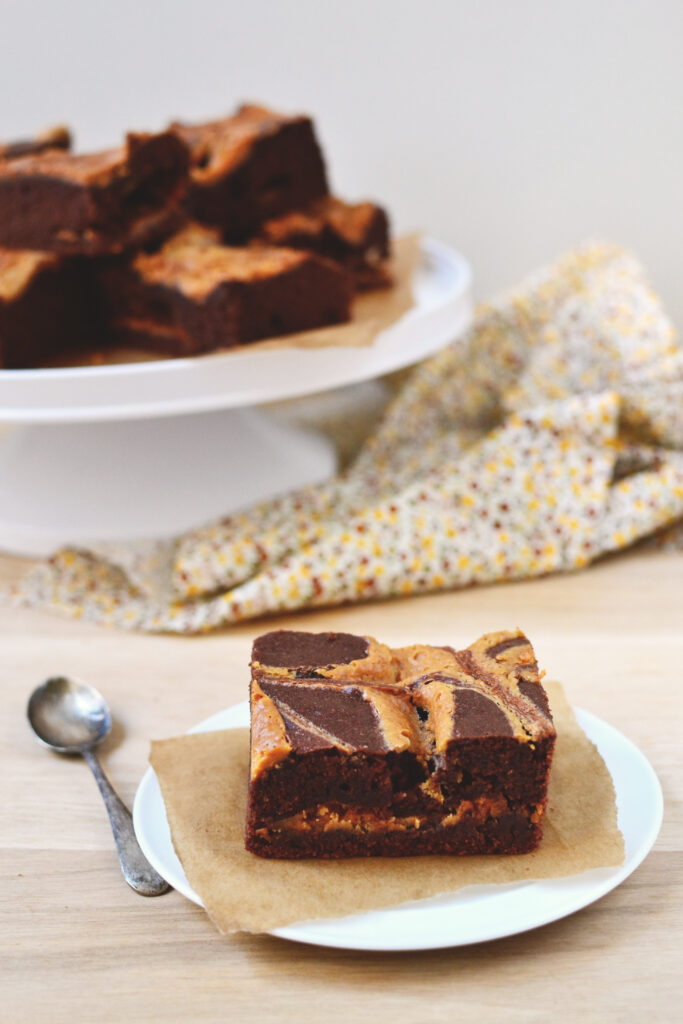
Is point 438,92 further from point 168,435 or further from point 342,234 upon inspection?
point 168,435

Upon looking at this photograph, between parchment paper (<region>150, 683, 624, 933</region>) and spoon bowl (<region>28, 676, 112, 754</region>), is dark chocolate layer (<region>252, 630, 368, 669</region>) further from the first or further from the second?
spoon bowl (<region>28, 676, 112, 754</region>)

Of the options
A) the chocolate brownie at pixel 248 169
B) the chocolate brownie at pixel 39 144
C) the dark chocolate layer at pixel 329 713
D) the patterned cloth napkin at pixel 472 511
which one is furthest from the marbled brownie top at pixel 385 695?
the chocolate brownie at pixel 39 144

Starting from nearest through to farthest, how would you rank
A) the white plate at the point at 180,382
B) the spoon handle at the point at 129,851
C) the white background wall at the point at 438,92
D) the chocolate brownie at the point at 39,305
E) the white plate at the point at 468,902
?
1. the white plate at the point at 468,902
2. the spoon handle at the point at 129,851
3. the white plate at the point at 180,382
4. the chocolate brownie at the point at 39,305
5. the white background wall at the point at 438,92

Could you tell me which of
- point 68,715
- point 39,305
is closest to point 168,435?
point 39,305

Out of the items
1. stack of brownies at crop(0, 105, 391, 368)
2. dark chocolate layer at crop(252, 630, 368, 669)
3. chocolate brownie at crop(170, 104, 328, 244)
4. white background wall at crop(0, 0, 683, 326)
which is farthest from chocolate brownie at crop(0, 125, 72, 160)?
dark chocolate layer at crop(252, 630, 368, 669)

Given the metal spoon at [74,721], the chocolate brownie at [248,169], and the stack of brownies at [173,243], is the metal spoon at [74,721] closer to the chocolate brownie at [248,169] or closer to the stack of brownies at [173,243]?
the stack of brownies at [173,243]

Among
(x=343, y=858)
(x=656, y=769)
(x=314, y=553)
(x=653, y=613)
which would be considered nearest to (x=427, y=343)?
(x=314, y=553)
